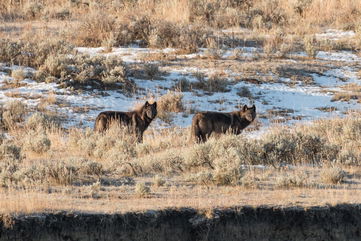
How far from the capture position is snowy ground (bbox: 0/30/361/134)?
827 inches

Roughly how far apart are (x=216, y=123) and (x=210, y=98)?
5380 mm

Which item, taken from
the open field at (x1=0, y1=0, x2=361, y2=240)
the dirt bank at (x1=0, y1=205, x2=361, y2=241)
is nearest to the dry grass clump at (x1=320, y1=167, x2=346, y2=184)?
the open field at (x1=0, y1=0, x2=361, y2=240)

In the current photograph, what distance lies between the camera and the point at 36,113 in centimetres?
1933

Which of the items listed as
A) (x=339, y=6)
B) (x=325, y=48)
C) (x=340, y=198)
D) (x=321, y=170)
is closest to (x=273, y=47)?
(x=325, y=48)

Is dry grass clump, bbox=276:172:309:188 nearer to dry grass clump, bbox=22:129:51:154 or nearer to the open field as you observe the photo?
the open field

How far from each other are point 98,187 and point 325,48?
18.0 m

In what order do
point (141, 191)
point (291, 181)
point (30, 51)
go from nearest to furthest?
point (141, 191), point (291, 181), point (30, 51)

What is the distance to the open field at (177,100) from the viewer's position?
1206 cm

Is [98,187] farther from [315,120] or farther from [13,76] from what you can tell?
[13,76]

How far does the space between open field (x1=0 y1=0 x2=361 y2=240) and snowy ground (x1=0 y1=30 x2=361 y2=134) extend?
0.21 feet

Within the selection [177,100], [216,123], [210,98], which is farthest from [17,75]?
[216,123]

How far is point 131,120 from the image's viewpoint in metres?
18.4

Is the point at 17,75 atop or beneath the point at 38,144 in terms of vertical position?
atop

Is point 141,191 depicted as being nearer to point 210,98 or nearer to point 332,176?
point 332,176
